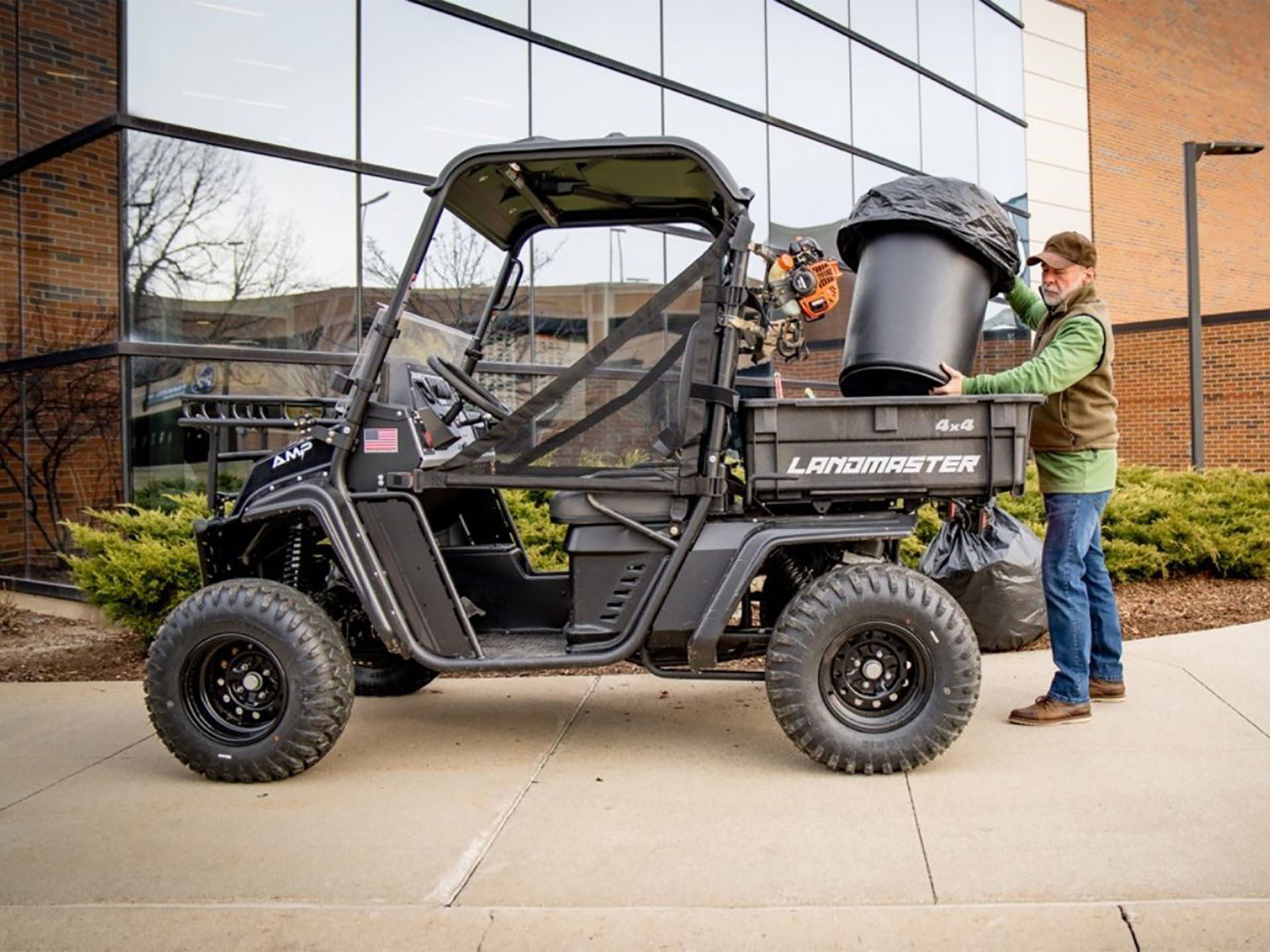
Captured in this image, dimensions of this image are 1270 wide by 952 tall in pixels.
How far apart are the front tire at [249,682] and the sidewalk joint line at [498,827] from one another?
0.71 meters

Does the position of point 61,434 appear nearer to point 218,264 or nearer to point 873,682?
point 218,264

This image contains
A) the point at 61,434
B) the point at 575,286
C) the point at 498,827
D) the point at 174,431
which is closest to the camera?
the point at 498,827

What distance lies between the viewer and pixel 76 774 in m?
4.42

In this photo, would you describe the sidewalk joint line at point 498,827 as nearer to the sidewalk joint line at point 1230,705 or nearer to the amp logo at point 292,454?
the amp logo at point 292,454

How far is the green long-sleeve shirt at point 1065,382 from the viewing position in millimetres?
4254

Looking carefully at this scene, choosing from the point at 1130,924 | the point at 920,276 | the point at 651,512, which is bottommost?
the point at 1130,924

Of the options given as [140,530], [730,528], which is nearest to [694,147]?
[730,528]

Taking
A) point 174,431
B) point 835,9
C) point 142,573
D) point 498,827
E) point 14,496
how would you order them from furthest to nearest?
1. point 835,9
2. point 14,496
3. point 174,431
4. point 142,573
5. point 498,827

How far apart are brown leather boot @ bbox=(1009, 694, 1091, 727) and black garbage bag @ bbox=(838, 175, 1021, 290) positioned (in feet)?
5.74

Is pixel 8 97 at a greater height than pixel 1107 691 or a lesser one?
greater

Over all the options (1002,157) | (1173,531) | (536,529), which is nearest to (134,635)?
(536,529)

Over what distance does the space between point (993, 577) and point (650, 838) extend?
2952mm

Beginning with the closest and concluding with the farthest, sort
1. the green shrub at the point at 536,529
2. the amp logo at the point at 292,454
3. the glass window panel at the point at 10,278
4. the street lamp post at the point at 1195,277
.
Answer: the amp logo at the point at 292,454 → the green shrub at the point at 536,529 → the glass window panel at the point at 10,278 → the street lamp post at the point at 1195,277

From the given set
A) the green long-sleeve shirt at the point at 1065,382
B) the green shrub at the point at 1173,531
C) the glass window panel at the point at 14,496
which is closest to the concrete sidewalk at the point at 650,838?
the green long-sleeve shirt at the point at 1065,382
